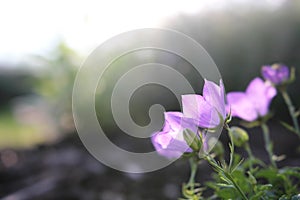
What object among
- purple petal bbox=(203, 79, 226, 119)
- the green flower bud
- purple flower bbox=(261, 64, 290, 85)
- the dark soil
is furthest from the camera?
the dark soil

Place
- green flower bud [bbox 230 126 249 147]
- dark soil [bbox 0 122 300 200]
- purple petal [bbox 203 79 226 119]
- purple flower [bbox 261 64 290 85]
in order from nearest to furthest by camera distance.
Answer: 1. purple petal [bbox 203 79 226 119]
2. green flower bud [bbox 230 126 249 147]
3. purple flower [bbox 261 64 290 85]
4. dark soil [bbox 0 122 300 200]

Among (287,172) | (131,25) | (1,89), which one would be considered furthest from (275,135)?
(1,89)

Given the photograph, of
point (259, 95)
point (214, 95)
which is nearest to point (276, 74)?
point (259, 95)

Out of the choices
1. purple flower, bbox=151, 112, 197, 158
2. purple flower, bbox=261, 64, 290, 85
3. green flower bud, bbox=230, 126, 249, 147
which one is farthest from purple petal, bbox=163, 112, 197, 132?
purple flower, bbox=261, 64, 290, 85

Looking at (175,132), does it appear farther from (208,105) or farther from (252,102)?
(252,102)

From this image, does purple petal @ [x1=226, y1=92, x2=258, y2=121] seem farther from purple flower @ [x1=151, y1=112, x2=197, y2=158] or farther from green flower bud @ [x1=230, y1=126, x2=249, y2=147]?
purple flower @ [x1=151, y1=112, x2=197, y2=158]

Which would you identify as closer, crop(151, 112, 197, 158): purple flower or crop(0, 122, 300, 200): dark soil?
crop(151, 112, 197, 158): purple flower

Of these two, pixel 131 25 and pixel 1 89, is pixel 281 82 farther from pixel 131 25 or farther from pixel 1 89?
pixel 1 89
